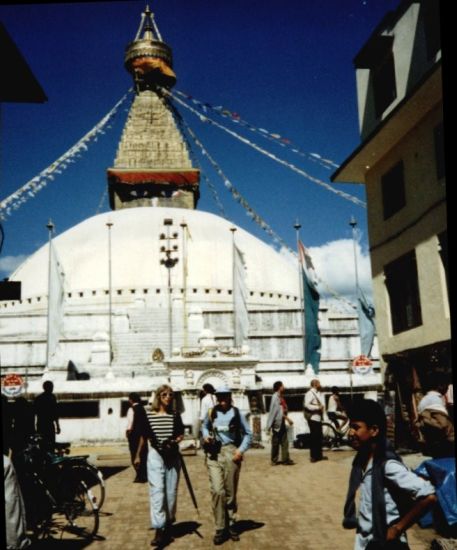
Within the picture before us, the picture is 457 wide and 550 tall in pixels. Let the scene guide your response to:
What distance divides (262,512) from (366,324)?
19.3m

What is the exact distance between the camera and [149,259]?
1700 inches

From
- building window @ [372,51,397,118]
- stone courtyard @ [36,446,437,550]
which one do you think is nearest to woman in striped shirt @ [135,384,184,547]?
stone courtyard @ [36,446,437,550]

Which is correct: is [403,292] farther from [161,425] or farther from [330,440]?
[161,425]

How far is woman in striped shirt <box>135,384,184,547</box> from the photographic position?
721 cm

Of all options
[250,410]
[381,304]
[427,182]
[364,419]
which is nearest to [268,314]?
[250,410]

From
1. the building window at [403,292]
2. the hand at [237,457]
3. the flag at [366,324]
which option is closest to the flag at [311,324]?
the flag at [366,324]

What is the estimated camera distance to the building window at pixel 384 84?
50.1 feet

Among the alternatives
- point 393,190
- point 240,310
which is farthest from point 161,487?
point 240,310

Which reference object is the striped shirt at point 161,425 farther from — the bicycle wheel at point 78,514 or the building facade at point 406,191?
the building facade at point 406,191

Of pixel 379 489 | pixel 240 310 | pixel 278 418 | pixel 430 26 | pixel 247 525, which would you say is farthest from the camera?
pixel 240 310

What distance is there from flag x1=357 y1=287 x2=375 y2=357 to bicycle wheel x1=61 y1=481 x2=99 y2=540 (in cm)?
2055

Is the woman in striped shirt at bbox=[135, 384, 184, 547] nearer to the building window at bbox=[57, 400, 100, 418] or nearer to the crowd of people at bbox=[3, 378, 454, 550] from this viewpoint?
the crowd of people at bbox=[3, 378, 454, 550]

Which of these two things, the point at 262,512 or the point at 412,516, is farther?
the point at 262,512

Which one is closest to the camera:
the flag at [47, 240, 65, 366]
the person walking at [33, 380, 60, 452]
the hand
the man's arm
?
the man's arm
